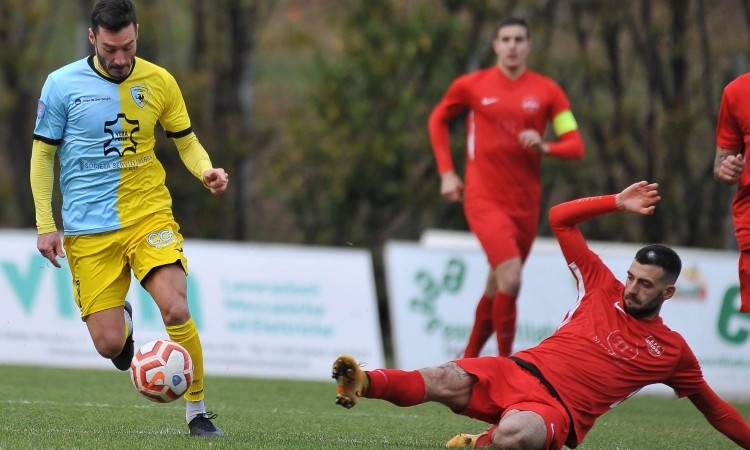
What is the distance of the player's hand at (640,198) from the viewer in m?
6.05

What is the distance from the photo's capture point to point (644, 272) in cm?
604

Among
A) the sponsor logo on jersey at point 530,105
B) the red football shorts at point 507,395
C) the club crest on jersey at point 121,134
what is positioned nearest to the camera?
the red football shorts at point 507,395

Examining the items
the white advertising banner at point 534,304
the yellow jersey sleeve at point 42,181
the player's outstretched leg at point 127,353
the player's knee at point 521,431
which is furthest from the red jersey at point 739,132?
the white advertising banner at point 534,304

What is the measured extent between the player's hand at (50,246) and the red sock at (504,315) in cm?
382

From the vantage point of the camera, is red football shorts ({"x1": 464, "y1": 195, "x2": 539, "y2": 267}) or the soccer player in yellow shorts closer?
the soccer player in yellow shorts

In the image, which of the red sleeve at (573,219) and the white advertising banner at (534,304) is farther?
the white advertising banner at (534,304)

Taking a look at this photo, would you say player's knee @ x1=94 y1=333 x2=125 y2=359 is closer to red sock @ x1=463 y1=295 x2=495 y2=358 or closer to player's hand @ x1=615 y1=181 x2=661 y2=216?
player's hand @ x1=615 y1=181 x2=661 y2=216

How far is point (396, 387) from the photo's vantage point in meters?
5.75

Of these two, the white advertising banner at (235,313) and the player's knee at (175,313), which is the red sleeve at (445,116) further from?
the player's knee at (175,313)

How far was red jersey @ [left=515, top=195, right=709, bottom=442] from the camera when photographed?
20.2 feet

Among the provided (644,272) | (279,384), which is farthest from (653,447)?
(279,384)

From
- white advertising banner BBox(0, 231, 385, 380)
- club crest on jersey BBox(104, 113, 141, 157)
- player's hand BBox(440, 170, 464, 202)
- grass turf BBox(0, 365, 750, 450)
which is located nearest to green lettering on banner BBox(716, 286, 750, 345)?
grass turf BBox(0, 365, 750, 450)

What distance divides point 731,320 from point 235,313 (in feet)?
17.1

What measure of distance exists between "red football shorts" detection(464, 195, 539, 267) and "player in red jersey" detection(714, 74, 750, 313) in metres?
2.33
